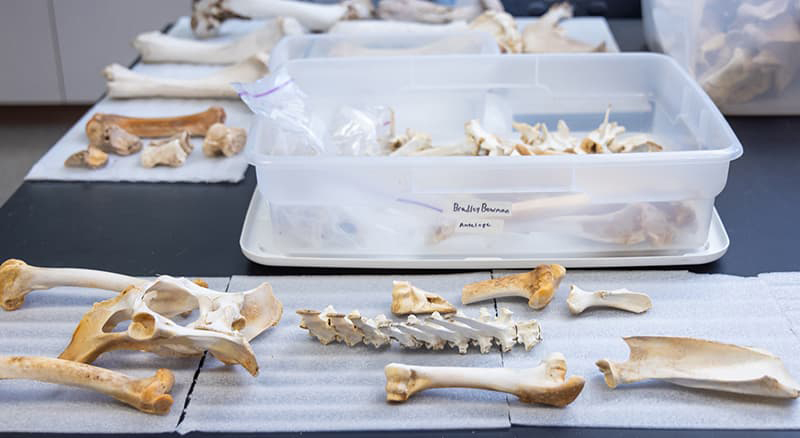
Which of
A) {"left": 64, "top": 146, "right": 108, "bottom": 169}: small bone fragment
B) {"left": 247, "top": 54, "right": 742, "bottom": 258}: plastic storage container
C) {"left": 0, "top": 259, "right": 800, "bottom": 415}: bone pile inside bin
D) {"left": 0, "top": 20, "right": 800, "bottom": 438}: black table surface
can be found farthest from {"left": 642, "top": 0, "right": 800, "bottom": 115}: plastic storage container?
{"left": 64, "top": 146, "right": 108, "bottom": 169}: small bone fragment

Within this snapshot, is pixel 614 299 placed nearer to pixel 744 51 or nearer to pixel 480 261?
pixel 480 261

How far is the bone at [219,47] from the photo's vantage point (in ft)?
4.99

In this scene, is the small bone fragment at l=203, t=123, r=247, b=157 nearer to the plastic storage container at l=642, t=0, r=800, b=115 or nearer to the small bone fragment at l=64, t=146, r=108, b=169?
the small bone fragment at l=64, t=146, r=108, b=169

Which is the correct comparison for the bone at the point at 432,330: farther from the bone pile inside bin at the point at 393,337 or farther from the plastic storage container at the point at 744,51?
the plastic storage container at the point at 744,51

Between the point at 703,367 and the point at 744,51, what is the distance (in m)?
0.64

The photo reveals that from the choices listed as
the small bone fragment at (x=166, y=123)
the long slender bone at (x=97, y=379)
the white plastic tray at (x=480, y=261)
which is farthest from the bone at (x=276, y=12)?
the long slender bone at (x=97, y=379)

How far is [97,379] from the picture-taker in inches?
28.8

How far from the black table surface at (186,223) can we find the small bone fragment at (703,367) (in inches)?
7.0

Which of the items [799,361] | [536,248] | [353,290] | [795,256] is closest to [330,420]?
[353,290]

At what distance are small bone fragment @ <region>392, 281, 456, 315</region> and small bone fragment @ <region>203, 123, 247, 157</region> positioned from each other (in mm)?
436

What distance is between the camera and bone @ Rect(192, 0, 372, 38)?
5.11ft

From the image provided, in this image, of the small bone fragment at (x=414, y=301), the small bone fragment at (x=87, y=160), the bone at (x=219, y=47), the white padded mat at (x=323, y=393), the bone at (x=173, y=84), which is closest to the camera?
the white padded mat at (x=323, y=393)

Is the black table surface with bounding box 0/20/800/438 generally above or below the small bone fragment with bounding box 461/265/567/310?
below

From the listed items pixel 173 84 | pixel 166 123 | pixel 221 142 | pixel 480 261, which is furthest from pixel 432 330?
pixel 173 84
